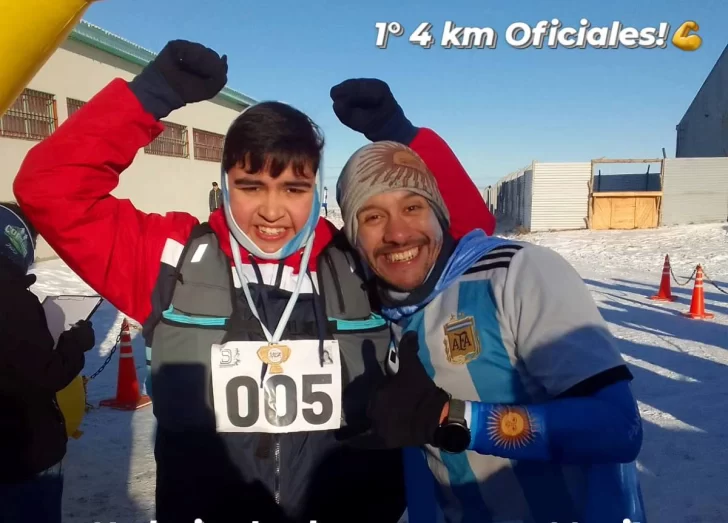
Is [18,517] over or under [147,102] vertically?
under

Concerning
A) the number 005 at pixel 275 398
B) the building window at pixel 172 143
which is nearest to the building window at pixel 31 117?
the building window at pixel 172 143

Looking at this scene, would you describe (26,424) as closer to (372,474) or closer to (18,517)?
(18,517)

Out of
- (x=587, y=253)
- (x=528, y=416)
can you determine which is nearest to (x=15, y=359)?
(x=528, y=416)

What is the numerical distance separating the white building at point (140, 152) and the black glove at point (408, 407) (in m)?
9.06

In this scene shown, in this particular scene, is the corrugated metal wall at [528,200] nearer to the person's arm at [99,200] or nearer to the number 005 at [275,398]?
the number 005 at [275,398]

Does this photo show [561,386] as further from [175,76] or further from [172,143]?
[172,143]

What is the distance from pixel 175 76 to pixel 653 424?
4.51 metres

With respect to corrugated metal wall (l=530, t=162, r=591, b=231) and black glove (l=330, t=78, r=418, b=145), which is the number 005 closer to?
black glove (l=330, t=78, r=418, b=145)

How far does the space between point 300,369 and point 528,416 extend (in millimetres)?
748

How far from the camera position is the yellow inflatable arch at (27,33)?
0.87 m

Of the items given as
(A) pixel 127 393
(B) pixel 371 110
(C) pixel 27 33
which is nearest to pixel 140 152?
(A) pixel 127 393

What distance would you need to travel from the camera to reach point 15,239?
2.27 metres

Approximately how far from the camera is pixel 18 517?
219cm

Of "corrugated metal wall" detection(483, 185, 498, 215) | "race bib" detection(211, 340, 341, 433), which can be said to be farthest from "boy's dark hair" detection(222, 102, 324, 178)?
"corrugated metal wall" detection(483, 185, 498, 215)
